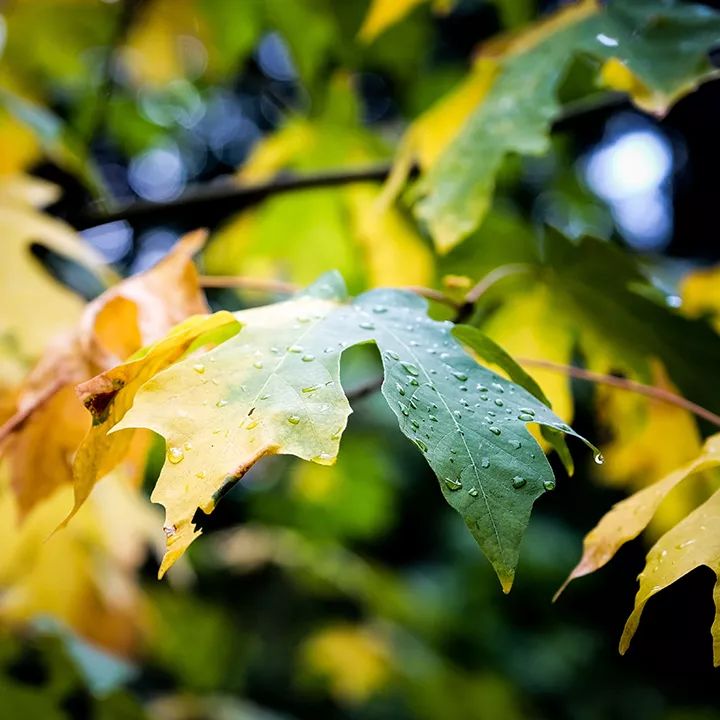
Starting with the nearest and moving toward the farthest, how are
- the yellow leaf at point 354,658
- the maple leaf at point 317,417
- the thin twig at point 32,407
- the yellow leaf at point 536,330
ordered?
the maple leaf at point 317,417 → the thin twig at point 32,407 → the yellow leaf at point 536,330 → the yellow leaf at point 354,658

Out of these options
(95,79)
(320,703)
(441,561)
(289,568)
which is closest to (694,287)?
(95,79)

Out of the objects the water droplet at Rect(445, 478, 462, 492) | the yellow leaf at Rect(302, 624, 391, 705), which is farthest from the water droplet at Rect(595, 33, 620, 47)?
the yellow leaf at Rect(302, 624, 391, 705)

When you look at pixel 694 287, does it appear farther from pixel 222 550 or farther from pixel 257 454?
pixel 222 550

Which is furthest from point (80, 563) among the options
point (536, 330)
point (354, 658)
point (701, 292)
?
point (354, 658)

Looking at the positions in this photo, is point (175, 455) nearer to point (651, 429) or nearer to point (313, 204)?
point (651, 429)

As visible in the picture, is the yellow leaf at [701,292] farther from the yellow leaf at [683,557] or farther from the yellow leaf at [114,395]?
the yellow leaf at [114,395]

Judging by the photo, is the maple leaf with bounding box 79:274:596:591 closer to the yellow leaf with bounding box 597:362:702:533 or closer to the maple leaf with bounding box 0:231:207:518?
the maple leaf with bounding box 0:231:207:518

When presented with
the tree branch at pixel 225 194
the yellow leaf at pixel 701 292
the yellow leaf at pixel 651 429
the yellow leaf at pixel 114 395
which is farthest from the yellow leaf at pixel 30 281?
the yellow leaf at pixel 701 292
